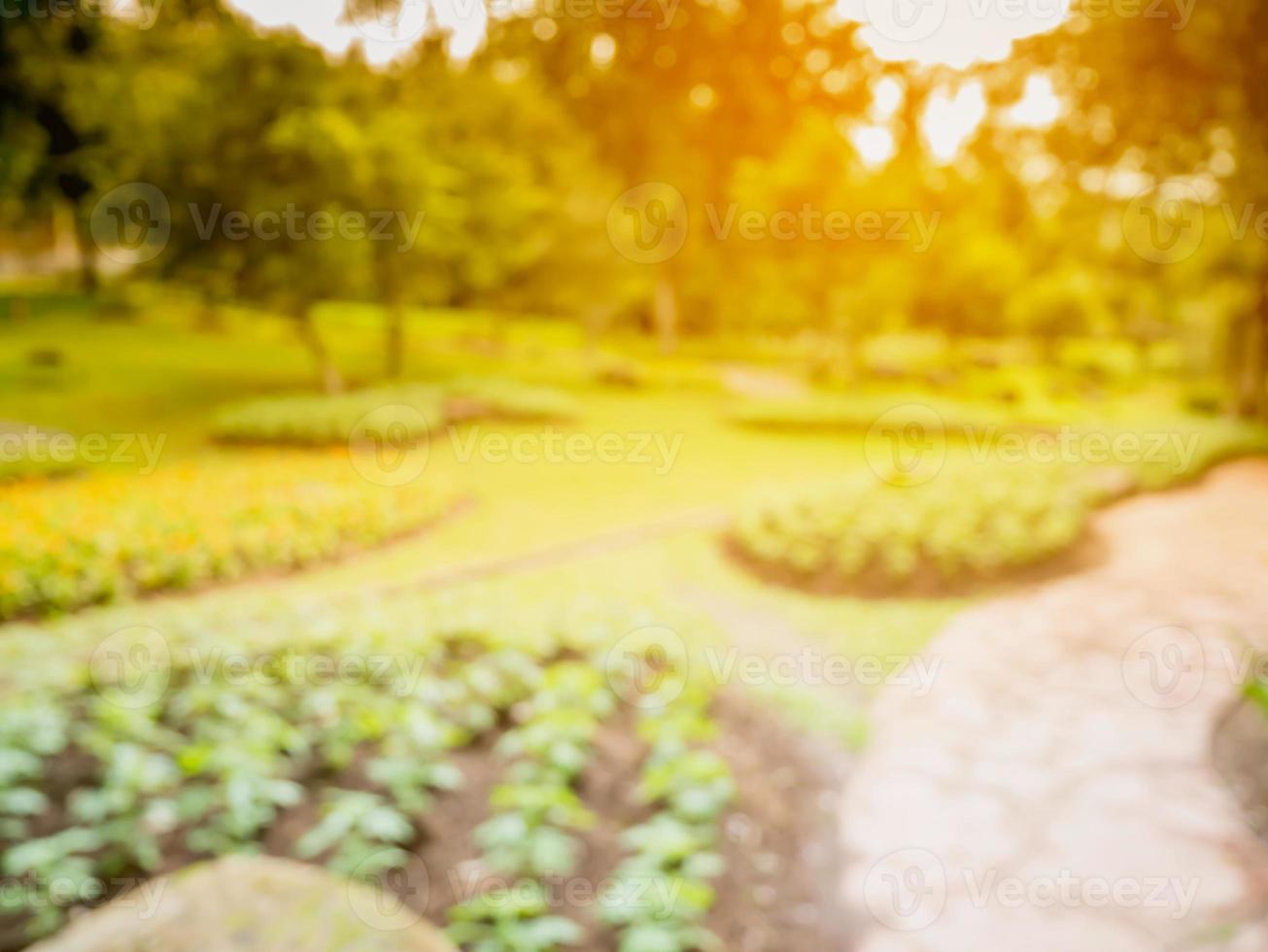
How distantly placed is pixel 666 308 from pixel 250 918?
15083 mm

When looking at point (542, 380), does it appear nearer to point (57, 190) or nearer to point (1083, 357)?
point (57, 190)

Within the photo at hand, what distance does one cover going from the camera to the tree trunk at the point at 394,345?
963 cm

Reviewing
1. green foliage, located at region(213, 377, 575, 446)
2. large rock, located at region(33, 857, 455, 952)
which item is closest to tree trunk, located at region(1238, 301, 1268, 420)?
green foliage, located at region(213, 377, 575, 446)

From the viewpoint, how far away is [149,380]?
5258 mm

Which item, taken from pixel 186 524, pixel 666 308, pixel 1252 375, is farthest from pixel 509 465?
pixel 666 308

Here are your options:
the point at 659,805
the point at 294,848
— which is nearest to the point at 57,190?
the point at 294,848

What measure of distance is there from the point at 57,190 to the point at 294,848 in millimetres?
3377

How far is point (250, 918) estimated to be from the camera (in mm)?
1925

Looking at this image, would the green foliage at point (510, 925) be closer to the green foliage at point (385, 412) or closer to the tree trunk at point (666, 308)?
the green foliage at point (385, 412)

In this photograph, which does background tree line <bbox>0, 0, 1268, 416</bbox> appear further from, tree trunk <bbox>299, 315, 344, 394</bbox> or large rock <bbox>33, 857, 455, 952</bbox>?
large rock <bbox>33, 857, 455, 952</bbox>

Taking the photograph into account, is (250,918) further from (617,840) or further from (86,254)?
(86,254)

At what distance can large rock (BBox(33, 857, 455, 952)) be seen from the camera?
1834 millimetres

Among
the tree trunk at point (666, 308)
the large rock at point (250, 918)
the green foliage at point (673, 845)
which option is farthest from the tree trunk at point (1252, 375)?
the large rock at point (250, 918)

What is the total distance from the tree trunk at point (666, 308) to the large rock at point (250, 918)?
14173 millimetres
